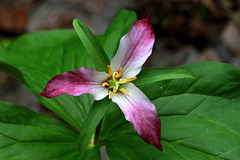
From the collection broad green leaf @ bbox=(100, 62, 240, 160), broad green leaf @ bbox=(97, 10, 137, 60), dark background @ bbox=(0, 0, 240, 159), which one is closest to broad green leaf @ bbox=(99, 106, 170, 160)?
broad green leaf @ bbox=(100, 62, 240, 160)

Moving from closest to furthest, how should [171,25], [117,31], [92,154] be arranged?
[92,154]
[117,31]
[171,25]

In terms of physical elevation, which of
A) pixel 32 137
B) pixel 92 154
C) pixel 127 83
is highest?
pixel 127 83

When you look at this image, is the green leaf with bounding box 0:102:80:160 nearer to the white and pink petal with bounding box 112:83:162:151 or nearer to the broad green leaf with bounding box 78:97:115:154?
the broad green leaf with bounding box 78:97:115:154

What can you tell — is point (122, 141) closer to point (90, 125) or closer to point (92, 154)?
point (92, 154)

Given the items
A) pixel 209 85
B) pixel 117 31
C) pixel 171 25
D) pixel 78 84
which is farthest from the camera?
pixel 171 25

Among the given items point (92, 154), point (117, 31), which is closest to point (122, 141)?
point (92, 154)

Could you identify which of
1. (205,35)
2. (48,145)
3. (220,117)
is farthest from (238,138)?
(205,35)

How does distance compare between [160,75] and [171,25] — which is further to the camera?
[171,25]
